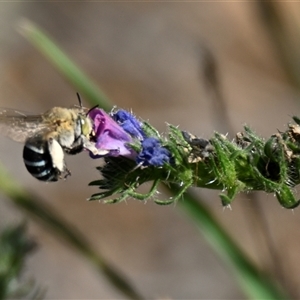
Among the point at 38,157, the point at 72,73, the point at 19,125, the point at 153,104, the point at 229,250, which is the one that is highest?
the point at 153,104

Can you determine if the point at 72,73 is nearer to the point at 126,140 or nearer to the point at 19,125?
the point at 19,125

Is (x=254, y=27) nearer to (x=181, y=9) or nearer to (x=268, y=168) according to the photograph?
(x=181, y=9)

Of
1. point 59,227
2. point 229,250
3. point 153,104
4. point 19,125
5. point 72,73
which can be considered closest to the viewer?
point 19,125

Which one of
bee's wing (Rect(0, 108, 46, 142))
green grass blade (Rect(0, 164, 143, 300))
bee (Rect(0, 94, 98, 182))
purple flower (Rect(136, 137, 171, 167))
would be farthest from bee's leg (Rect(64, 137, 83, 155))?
green grass blade (Rect(0, 164, 143, 300))

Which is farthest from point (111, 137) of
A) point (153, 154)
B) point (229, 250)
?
point (229, 250)

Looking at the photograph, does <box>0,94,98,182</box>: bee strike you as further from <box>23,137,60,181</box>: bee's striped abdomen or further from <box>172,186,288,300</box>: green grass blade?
<box>172,186,288,300</box>: green grass blade

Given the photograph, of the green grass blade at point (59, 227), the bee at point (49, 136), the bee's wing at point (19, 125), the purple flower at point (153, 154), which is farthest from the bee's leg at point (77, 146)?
the green grass blade at point (59, 227)

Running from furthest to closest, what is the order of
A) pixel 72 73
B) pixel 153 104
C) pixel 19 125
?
pixel 153 104, pixel 72 73, pixel 19 125

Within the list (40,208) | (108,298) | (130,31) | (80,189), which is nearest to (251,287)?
(40,208)

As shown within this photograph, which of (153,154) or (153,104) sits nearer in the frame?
(153,154)
